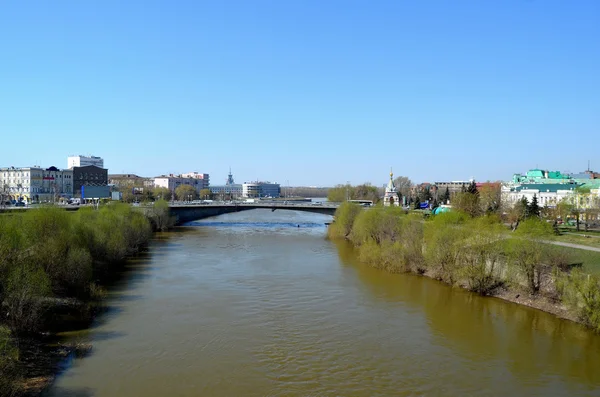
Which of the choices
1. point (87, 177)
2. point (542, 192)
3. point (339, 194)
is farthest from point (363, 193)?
point (87, 177)

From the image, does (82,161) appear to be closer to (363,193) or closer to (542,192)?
(363,193)

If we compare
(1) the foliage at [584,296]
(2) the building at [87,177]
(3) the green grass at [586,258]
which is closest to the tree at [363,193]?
(2) the building at [87,177]

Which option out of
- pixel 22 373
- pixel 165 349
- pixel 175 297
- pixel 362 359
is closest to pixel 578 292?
pixel 362 359

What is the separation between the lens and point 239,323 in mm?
17312

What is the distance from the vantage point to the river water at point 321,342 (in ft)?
41.3

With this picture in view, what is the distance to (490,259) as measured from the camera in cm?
2217

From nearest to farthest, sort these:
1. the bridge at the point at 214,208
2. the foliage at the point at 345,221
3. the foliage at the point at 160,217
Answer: the foliage at the point at 345,221 < the foliage at the point at 160,217 < the bridge at the point at 214,208

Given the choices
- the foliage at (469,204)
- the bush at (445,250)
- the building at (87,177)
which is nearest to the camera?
the bush at (445,250)

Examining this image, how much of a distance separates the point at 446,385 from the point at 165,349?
8234 millimetres

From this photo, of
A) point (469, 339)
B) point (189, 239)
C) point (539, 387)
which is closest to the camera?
point (539, 387)

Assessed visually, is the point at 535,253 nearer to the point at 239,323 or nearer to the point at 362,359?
the point at 362,359

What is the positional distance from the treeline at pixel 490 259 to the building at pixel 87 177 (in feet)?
241

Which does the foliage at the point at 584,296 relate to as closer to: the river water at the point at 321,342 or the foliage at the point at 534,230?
the river water at the point at 321,342

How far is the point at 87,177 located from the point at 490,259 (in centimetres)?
8692
